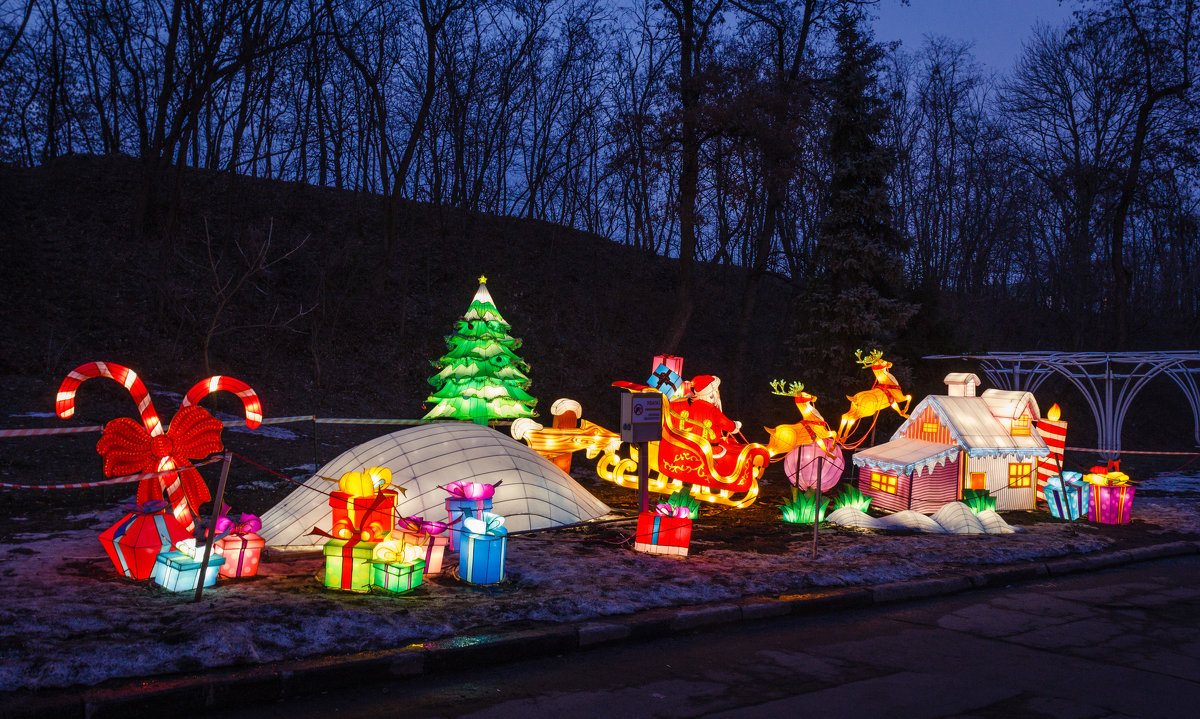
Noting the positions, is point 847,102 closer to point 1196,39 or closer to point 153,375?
point 1196,39

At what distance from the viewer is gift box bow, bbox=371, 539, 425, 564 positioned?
7.27 metres

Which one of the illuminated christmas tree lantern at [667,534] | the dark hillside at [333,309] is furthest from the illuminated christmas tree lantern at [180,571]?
the dark hillside at [333,309]

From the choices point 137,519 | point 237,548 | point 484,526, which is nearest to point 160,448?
point 137,519

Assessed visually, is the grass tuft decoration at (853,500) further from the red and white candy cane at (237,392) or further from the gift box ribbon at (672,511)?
the red and white candy cane at (237,392)

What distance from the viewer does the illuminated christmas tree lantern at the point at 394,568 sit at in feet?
23.8

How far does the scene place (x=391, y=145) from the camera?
97.2ft

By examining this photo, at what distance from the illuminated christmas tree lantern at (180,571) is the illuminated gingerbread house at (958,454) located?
987 cm

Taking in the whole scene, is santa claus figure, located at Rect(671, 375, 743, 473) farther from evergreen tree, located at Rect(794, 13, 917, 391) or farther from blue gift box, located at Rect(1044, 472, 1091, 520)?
evergreen tree, located at Rect(794, 13, 917, 391)

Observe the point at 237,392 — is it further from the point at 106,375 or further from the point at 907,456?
the point at 907,456

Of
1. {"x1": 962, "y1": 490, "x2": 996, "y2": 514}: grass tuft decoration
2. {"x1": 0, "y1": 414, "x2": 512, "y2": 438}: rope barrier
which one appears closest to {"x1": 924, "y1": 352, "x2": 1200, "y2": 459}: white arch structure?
{"x1": 962, "y1": 490, "x2": 996, "y2": 514}: grass tuft decoration

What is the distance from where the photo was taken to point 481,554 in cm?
775

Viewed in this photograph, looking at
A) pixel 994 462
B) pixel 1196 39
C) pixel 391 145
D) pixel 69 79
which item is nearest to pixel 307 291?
pixel 391 145

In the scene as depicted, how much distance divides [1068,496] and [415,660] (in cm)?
1216

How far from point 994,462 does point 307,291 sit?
65.0ft
